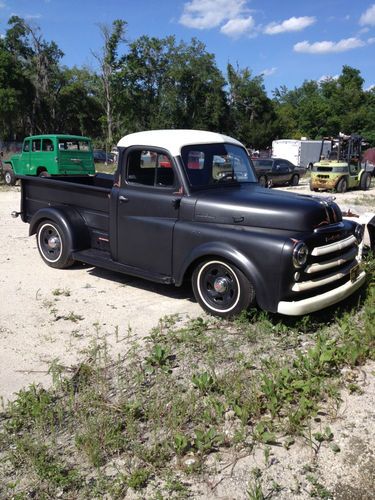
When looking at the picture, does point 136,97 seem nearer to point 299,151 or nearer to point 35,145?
point 299,151

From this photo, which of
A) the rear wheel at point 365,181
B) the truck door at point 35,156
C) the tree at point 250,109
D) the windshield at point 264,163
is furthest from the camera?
the tree at point 250,109

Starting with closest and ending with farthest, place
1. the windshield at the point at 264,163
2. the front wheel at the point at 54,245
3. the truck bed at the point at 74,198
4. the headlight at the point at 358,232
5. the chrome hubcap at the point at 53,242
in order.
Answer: the headlight at the point at 358,232 < the truck bed at the point at 74,198 < the front wheel at the point at 54,245 < the chrome hubcap at the point at 53,242 < the windshield at the point at 264,163

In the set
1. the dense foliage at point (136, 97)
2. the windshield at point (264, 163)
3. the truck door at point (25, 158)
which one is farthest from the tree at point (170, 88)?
the truck door at point (25, 158)

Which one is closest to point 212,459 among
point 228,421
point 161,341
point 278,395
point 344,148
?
point 228,421

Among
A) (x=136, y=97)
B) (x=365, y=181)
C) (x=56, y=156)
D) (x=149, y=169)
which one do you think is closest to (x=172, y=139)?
(x=149, y=169)

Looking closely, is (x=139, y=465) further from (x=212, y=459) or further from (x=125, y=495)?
(x=212, y=459)

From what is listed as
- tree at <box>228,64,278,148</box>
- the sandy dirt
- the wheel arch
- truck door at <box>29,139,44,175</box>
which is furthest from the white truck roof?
tree at <box>228,64,278,148</box>

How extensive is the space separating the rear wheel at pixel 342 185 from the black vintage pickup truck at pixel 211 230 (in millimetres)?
15931

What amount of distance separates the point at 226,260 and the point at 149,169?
1.56m

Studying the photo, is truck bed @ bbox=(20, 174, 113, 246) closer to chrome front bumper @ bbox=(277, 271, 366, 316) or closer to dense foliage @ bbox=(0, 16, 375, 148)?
chrome front bumper @ bbox=(277, 271, 366, 316)

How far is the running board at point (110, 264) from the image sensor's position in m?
5.40

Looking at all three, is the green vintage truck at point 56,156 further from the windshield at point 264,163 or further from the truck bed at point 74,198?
the truck bed at point 74,198

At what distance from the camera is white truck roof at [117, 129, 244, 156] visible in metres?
5.43

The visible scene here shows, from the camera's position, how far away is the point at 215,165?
5.63 metres
